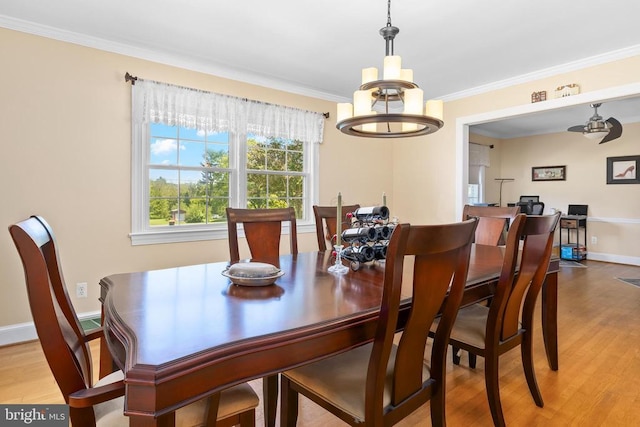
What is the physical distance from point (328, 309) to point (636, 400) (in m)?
2.06

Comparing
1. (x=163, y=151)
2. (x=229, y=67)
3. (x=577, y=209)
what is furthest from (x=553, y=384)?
(x=577, y=209)

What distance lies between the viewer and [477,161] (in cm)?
695

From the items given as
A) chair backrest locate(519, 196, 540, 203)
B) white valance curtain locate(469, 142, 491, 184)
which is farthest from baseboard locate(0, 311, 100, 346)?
chair backrest locate(519, 196, 540, 203)

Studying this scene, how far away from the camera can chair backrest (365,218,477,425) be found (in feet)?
3.41

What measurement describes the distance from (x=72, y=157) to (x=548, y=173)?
25.5 feet

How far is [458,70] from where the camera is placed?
372 cm

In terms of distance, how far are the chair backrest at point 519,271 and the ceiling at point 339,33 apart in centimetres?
171

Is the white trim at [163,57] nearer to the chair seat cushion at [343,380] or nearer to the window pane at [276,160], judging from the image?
the window pane at [276,160]

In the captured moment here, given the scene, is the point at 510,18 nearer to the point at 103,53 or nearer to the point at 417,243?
the point at 417,243

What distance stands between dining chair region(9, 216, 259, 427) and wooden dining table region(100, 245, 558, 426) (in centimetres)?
10

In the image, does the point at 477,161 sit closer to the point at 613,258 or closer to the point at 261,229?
the point at 613,258

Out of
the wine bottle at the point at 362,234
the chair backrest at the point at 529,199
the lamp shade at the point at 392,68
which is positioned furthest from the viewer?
the chair backrest at the point at 529,199

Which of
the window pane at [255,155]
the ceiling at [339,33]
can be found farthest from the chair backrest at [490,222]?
the window pane at [255,155]

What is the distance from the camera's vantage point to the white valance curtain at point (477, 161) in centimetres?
686
